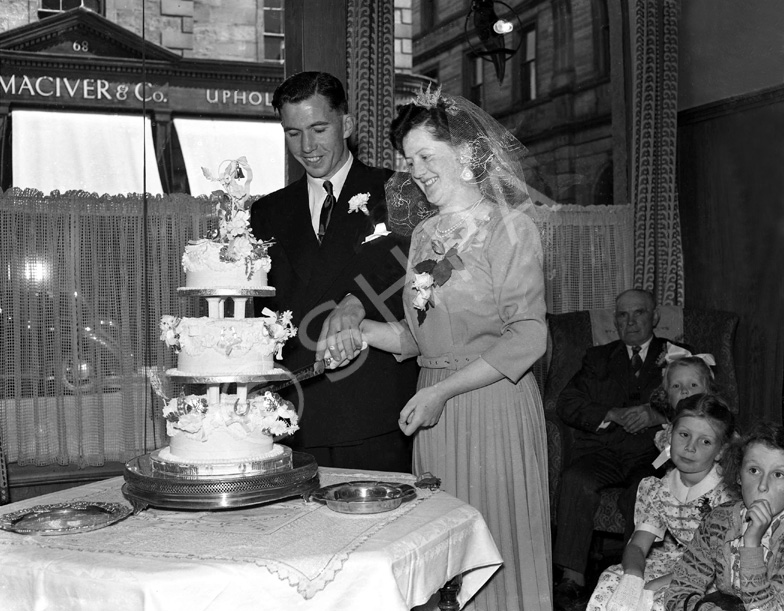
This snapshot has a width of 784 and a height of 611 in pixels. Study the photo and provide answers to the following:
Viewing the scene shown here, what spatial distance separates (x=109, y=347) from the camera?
5.19 metres

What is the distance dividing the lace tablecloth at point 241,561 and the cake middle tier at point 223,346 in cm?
32

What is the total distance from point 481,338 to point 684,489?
1.22 meters

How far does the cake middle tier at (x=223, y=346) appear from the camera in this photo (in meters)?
2.17

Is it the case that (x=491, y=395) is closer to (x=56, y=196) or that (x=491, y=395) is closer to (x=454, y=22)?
(x=56, y=196)

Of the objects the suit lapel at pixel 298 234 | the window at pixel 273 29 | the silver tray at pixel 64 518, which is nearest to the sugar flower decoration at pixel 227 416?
the silver tray at pixel 64 518

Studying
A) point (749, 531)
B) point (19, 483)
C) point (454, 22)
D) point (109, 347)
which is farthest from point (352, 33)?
point (749, 531)

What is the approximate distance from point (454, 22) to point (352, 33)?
1.17 metres

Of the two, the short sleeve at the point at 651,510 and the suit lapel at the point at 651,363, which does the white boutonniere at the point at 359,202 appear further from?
the suit lapel at the point at 651,363

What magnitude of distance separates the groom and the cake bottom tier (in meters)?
0.62

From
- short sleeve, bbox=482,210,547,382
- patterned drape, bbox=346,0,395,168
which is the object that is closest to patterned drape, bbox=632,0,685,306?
patterned drape, bbox=346,0,395,168

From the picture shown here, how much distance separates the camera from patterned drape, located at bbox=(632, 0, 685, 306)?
19.5ft

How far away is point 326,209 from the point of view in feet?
9.73

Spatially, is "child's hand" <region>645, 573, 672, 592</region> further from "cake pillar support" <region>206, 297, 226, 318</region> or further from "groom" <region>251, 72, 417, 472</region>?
"cake pillar support" <region>206, 297, 226, 318</region>

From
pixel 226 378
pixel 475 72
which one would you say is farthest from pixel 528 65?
pixel 226 378
